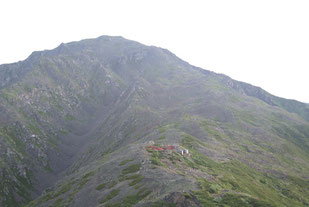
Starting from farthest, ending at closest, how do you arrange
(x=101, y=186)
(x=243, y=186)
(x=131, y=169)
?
(x=131, y=169) → (x=101, y=186) → (x=243, y=186)

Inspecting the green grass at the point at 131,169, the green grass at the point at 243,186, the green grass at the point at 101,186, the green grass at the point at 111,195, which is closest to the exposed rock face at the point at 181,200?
the green grass at the point at 243,186

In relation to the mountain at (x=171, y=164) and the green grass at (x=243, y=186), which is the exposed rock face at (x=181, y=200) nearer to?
the mountain at (x=171, y=164)

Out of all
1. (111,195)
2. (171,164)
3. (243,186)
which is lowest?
(111,195)

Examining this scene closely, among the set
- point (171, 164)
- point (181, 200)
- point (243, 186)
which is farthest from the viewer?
point (171, 164)

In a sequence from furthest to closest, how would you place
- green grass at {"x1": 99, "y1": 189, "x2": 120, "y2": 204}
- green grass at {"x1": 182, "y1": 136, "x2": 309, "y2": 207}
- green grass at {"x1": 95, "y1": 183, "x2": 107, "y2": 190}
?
green grass at {"x1": 95, "y1": 183, "x2": 107, "y2": 190} → green grass at {"x1": 99, "y1": 189, "x2": 120, "y2": 204} → green grass at {"x1": 182, "y1": 136, "x2": 309, "y2": 207}

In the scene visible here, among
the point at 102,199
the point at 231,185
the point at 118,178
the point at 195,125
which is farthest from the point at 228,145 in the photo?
the point at 102,199

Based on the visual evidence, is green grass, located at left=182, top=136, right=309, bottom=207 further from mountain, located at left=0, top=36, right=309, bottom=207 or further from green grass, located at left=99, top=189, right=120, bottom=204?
green grass, located at left=99, top=189, right=120, bottom=204

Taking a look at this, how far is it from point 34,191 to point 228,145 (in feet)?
426

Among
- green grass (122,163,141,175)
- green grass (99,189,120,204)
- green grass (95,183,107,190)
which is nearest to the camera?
green grass (99,189,120,204)

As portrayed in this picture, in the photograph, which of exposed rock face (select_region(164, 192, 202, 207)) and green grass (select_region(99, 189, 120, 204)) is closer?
exposed rock face (select_region(164, 192, 202, 207))

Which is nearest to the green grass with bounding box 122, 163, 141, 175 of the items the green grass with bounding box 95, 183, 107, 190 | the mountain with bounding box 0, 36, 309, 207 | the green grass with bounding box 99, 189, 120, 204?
the mountain with bounding box 0, 36, 309, 207

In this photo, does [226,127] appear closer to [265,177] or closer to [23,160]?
[265,177]

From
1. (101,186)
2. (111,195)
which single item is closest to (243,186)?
(111,195)

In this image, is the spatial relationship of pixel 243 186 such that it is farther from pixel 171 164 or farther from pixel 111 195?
pixel 111 195
